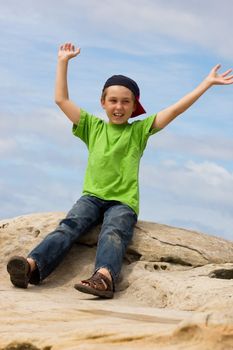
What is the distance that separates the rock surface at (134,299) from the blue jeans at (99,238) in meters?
0.23

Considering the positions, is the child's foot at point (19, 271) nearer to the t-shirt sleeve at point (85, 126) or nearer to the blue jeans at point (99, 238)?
the blue jeans at point (99, 238)

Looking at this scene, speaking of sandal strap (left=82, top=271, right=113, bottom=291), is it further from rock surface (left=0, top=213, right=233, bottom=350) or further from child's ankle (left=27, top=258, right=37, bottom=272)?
child's ankle (left=27, top=258, right=37, bottom=272)

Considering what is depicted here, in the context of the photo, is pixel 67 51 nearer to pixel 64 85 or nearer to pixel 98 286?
pixel 64 85

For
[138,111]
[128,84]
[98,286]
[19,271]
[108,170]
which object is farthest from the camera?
[138,111]

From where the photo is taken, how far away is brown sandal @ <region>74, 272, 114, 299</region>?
6.39 m

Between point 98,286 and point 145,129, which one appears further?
point 145,129

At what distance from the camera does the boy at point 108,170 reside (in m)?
6.98

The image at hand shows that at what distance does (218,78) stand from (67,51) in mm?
1615

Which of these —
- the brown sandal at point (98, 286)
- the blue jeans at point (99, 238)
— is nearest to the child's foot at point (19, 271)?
the blue jeans at point (99, 238)

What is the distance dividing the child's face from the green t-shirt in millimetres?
127

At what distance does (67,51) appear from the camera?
7723mm

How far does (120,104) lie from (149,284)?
1867mm

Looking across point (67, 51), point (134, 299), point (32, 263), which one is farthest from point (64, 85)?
point (134, 299)

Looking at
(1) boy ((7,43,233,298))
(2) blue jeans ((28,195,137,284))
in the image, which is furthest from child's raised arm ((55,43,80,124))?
(2) blue jeans ((28,195,137,284))
